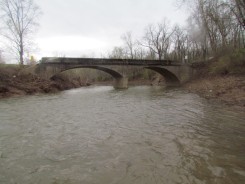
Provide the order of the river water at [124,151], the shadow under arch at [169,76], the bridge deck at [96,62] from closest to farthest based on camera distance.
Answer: the river water at [124,151] < the bridge deck at [96,62] < the shadow under arch at [169,76]

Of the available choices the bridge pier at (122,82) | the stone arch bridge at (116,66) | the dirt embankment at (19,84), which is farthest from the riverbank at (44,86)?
the bridge pier at (122,82)

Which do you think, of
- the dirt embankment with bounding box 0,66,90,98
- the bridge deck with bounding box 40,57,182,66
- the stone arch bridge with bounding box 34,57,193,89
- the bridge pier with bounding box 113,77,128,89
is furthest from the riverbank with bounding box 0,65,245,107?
the bridge pier with bounding box 113,77,128,89

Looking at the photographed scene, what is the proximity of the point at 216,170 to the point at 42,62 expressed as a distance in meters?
27.3

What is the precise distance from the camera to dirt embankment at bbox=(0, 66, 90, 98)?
2068cm

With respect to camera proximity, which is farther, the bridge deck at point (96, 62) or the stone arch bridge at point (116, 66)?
the bridge deck at point (96, 62)

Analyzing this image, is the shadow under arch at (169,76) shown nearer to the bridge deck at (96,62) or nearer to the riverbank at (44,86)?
the bridge deck at (96,62)

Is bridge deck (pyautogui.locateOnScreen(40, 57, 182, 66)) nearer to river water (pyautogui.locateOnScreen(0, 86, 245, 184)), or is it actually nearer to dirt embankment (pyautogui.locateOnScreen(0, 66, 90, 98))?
dirt embankment (pyautogui.locateOnScreen(0, 66, 90, 98))

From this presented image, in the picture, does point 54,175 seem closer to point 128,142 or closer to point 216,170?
point 128,142

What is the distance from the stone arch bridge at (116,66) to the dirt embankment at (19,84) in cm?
226

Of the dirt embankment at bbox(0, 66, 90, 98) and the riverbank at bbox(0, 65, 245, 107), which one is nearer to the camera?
the riverbank at bbox(0, 65, 245, 107)

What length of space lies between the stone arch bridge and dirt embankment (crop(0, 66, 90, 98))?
2.26m

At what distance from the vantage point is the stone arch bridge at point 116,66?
93.5 feet

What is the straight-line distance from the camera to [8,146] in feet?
21.5

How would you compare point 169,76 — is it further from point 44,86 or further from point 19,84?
point 19,84
